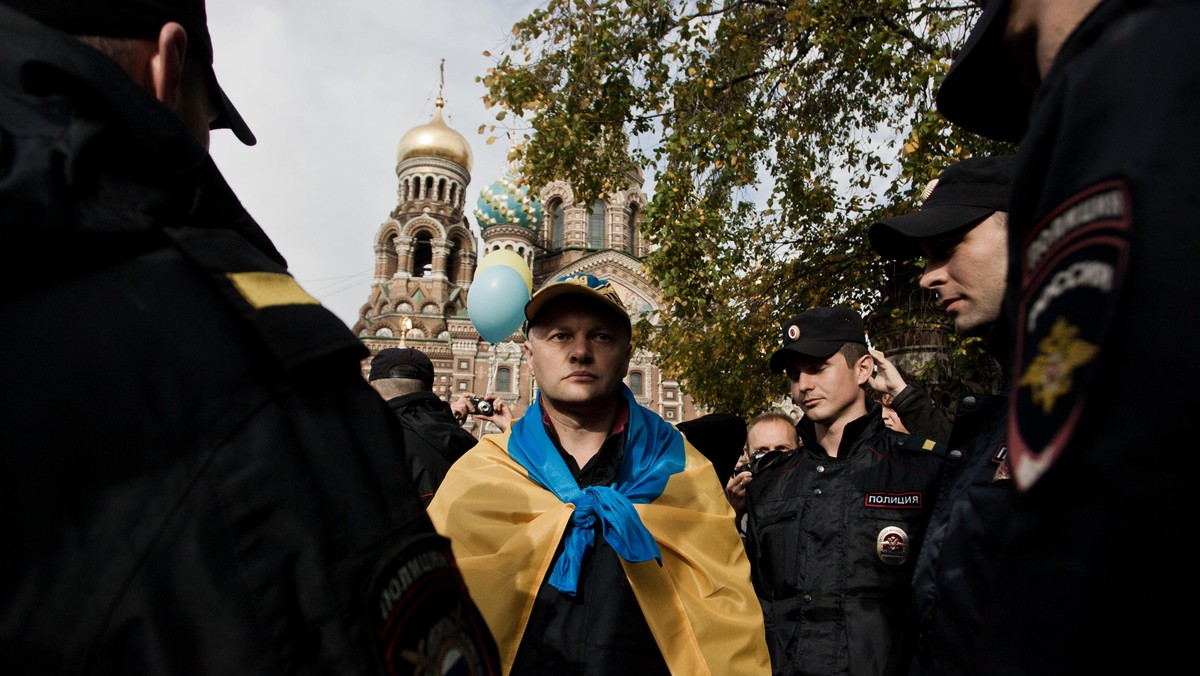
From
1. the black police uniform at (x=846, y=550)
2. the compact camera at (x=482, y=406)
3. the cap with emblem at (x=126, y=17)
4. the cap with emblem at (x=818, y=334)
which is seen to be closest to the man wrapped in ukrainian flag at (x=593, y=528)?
the black police uniform at (x=846, y=550)

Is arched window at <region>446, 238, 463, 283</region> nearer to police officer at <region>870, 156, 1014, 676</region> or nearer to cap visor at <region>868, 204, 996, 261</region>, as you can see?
police officer at <region>870, 156, 1014, 676</region>

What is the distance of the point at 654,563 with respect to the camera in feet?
8.59

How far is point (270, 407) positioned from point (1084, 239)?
38.4 inches

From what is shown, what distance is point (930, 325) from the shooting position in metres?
9.43

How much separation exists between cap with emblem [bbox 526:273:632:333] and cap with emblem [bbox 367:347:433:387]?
6.97 ft

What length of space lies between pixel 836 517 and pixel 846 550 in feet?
0.55

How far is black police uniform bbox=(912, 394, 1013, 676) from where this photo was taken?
1594 millimetres

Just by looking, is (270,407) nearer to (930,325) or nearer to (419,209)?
(930,325)

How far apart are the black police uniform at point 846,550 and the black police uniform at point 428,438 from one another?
174 centimetres

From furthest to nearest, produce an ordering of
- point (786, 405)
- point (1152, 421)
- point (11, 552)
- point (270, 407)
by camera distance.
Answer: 1. point (786, 405)
2. point (270, 407)
3. point (11, 552)
4. point (1152, 421)

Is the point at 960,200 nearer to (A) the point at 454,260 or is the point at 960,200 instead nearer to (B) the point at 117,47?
(B) the point at 117,47

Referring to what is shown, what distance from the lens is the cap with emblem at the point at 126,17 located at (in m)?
0.99

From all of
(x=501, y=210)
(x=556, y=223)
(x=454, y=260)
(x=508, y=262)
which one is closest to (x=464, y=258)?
(x=454, y=260)

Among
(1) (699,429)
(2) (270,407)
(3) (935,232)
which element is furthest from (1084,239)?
(1) (699,429)
